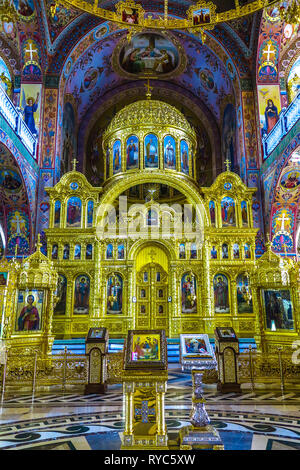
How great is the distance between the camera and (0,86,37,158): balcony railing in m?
10.8

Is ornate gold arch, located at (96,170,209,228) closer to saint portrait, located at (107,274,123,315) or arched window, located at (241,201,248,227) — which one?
arched window, located at (241,201,248,227)

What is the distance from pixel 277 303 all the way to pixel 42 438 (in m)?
7.18

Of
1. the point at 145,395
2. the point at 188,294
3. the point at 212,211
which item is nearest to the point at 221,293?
the point at 188,294

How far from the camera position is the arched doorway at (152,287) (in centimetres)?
1429

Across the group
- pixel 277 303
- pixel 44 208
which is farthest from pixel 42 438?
pixel 44 208

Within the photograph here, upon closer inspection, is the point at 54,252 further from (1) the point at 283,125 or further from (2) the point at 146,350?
(2) the point at 146,350

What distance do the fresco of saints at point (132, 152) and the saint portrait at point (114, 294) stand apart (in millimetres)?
5214

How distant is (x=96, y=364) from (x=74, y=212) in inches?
329

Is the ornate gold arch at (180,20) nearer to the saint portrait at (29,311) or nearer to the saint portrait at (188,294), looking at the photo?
the saint portrait at (29,311)

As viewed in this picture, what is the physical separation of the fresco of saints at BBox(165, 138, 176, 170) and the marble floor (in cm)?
1087

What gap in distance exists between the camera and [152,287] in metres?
14.5

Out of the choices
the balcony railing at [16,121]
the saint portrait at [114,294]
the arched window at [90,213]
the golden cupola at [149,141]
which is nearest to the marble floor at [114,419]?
the saint portrait at [114,294]

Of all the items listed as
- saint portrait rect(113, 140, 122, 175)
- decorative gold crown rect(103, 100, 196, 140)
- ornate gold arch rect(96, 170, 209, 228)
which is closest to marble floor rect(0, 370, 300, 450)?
ornate gold arch rect(96, 170, 209, 228)

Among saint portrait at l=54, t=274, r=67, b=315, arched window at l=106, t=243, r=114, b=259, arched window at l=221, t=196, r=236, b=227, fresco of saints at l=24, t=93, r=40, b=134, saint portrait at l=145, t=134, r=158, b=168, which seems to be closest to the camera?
saint portrait at l=54, t=274, r=67, b=315
